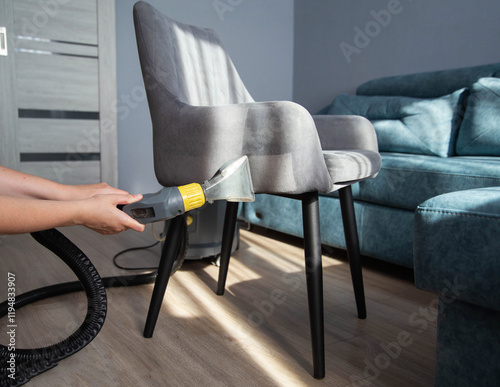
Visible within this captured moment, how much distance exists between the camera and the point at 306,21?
3.42 m

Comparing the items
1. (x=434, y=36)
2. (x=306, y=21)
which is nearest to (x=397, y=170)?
(x=434, y=36)

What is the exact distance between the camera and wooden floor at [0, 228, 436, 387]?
0.96 m

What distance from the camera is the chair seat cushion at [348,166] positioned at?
0.98m

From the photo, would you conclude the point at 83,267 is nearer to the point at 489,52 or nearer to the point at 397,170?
the point at 397,170

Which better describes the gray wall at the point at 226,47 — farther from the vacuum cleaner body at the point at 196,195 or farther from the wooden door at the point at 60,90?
the vacuum cleaner body at the point at 196,195

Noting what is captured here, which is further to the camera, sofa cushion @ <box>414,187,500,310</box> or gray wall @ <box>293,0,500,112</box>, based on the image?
gray wall @ <box>293,0,500,112</box>

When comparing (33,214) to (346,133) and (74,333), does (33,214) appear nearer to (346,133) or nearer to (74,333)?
(74,333)

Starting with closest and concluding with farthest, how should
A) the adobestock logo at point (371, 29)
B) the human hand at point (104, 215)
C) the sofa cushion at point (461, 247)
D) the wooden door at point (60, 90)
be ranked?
the sofa cushion at point (461, 247)
the human hand at point (104, 215)
the wooden door at point (60, 90)
the adobestock logo at point (371, 29)

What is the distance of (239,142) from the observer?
0.94 metres

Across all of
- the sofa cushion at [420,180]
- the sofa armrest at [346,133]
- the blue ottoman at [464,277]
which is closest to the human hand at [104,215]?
the blue ottoman at [464,277]

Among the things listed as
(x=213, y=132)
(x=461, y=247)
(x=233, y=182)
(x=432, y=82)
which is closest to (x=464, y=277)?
(x=461, y=247)

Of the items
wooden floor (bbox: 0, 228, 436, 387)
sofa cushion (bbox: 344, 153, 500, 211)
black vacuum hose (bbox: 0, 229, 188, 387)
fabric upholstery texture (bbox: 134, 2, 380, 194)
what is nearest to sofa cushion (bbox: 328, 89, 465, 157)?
sofa cushion (bbox: 344, 153, 500, 211)

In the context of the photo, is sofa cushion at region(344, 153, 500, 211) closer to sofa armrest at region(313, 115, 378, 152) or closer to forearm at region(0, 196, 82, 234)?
sofa armrest at region(313, 115, 378, 152)

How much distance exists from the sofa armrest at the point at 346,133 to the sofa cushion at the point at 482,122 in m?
0.81
